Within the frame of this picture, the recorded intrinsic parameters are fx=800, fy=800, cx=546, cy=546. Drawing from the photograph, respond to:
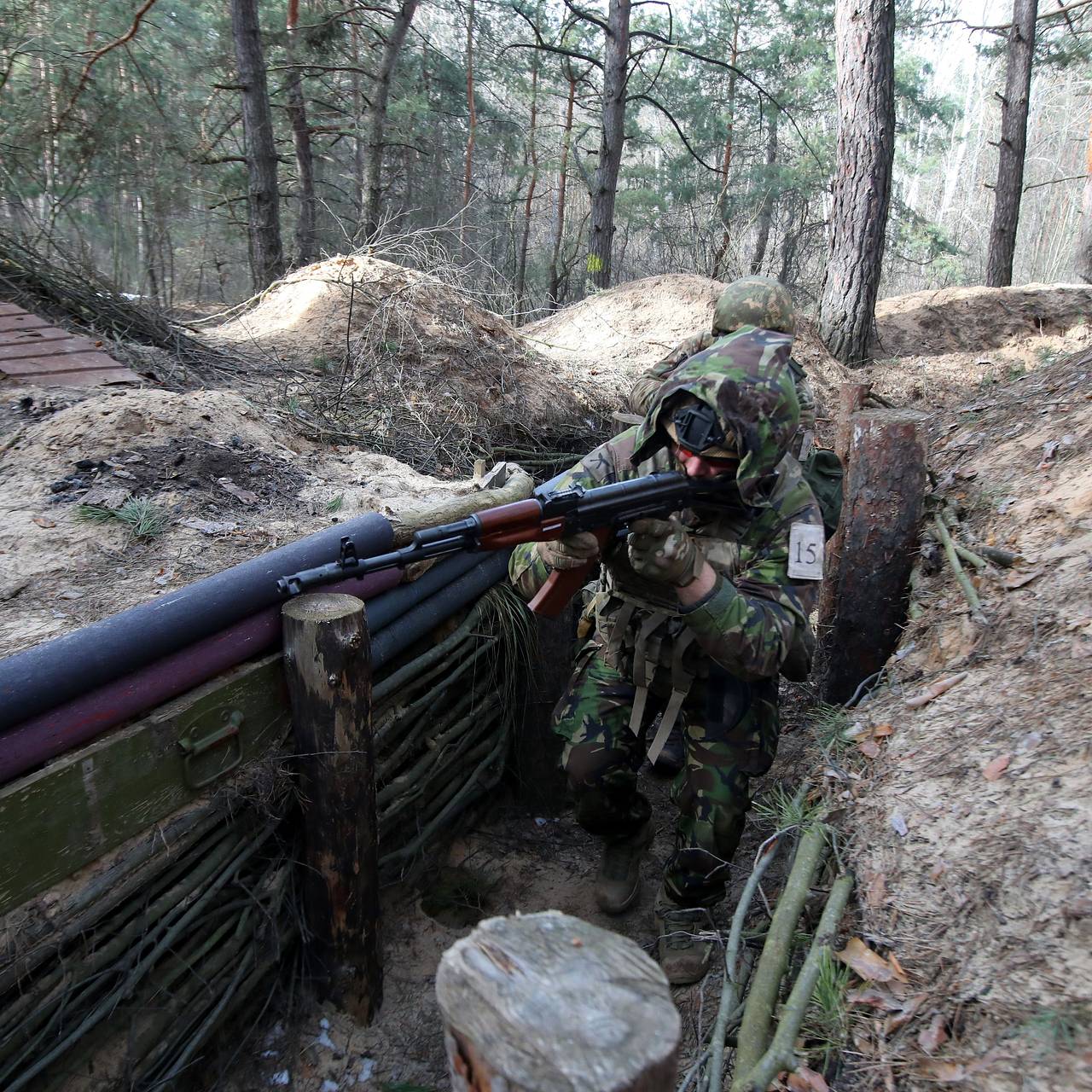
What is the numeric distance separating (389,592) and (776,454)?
1.43 meters

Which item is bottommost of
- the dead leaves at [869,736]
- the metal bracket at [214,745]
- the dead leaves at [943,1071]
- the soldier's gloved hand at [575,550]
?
the dead leaves at [943,1071]

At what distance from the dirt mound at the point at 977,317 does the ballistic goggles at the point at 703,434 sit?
7404 millimetres

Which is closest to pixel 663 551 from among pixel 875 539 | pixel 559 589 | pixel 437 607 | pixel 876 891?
pixel 559 589

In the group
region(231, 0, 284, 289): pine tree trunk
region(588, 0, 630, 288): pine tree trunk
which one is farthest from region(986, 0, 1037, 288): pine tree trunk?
region(231, 0, 284, 289): pine tree trunk

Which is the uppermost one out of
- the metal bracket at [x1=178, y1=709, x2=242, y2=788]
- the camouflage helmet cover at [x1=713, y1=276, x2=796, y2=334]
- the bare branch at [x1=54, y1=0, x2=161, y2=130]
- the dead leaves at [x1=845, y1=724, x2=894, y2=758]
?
the bare branch at [x1=54, y1=0, x2=161, y2=130]

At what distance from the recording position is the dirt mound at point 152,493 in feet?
8.20

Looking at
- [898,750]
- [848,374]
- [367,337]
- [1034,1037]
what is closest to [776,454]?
[898,750]

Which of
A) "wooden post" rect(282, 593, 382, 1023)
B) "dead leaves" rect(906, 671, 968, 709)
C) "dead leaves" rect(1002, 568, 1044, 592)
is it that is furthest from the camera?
"dead leaves" rect(1002, 568, 1044, 592)

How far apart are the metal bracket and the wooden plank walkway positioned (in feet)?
8.90

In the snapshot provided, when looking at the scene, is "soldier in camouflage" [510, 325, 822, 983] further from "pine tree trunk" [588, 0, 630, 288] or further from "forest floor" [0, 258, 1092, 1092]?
"pine tree trunk" [588, 0, 630, 288]

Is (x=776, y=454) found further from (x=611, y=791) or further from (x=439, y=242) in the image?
(x=439, y=242)

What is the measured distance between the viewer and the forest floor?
1.52 metres

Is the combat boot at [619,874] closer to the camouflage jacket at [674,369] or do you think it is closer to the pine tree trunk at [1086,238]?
Answer: the camouflage jacket at [674,369]

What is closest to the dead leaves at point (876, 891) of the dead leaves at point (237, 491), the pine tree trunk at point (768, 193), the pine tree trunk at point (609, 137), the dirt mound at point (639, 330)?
the dead leaves at point (237, 491)
